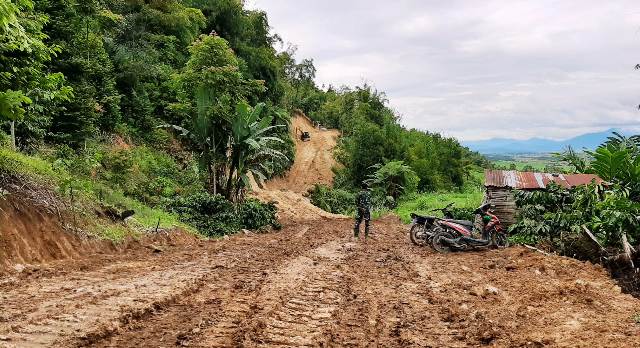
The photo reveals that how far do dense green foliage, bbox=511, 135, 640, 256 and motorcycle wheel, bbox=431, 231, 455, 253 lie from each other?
166 centimetres

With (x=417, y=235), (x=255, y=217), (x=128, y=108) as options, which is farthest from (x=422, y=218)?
(x=128, y=108)

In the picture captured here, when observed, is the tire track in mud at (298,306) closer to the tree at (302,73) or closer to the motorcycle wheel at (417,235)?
the motorcycle wheel at (417,235)

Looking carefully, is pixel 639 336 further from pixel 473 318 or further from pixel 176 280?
pixel 176 280

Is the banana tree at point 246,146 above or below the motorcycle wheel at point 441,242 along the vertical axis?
above

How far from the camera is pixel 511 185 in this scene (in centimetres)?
1331

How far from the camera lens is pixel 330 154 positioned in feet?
151

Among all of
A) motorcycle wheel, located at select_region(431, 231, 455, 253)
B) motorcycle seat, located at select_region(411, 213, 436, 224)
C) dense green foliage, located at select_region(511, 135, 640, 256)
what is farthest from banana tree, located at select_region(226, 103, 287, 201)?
dense green foliage, located at select_region(511, 135, 640, 256)

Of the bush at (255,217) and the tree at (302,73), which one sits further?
the tree at (302,73)

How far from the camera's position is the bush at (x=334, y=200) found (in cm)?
3077

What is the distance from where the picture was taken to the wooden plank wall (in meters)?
13.5

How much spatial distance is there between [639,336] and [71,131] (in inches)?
665

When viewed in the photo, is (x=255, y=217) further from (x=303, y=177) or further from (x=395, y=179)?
(x=303, y=177)

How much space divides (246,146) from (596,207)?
11.6 meters

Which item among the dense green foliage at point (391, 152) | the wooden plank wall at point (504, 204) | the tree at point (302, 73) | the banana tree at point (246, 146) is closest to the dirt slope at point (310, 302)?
the wooden plank wall at point (504, 204)
